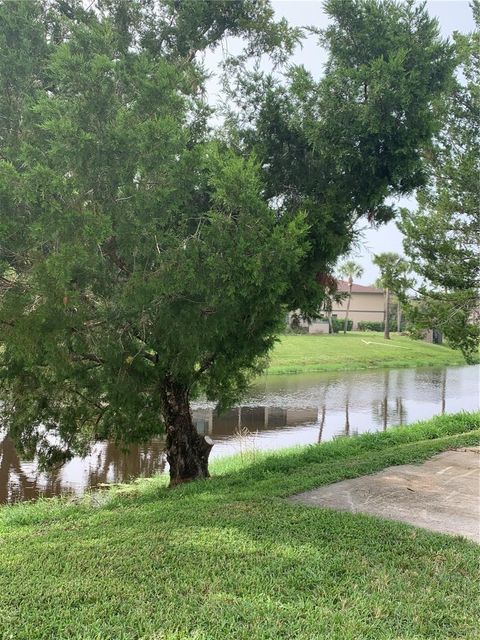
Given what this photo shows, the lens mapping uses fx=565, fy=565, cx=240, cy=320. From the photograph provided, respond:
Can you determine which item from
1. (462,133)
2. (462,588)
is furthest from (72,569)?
(462,133)

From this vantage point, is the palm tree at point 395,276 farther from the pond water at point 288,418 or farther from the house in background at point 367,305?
the house in background at point 367,305

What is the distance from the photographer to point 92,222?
17.2ft

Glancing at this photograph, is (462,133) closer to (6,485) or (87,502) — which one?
(87,502)

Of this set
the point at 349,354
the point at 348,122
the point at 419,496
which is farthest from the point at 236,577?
the point at 349,354

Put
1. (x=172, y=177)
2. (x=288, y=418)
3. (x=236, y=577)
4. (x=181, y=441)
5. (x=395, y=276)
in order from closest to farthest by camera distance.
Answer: (x=236, y=577)
(x=172, y=177)
(x=181, y=441)
(x=395, y=276)
(x=288, y=418)

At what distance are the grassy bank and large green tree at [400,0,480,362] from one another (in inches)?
773

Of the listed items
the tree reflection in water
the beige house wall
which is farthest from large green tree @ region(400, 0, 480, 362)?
the beige house wall

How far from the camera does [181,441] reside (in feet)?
27.8

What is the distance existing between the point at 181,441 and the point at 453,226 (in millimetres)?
5972

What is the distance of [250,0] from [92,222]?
159 inches

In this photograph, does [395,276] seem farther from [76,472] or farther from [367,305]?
[367,305]

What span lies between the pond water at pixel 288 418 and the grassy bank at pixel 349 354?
1829 mm

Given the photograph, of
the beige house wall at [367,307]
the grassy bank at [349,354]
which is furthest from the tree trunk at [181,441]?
the beige house wall at [367,307]

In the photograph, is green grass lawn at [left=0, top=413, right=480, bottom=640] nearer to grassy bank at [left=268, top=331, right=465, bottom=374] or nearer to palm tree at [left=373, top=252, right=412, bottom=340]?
palm tree at [left=373, top=252, right=412, bottom=340]
